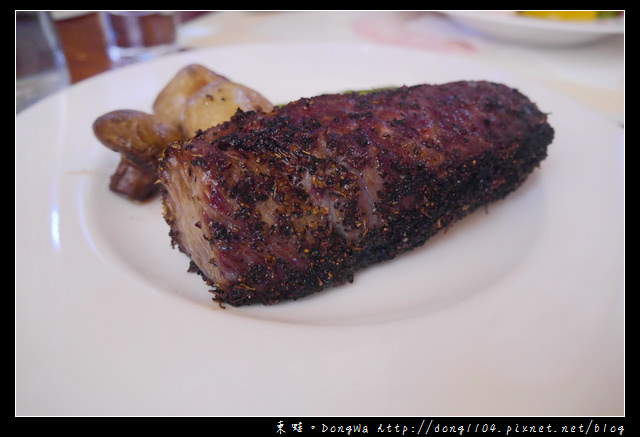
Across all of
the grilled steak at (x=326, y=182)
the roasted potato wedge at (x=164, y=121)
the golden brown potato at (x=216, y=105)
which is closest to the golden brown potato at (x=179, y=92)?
the roasted potato wedge at (x=164, y=121)

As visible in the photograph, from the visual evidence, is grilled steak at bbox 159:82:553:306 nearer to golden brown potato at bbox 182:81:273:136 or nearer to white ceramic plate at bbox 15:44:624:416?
white ceramic plate at bbox 15:44:624:416

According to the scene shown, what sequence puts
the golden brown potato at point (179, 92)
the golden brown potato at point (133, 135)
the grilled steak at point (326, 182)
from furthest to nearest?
the golden brown potato at point (179, 92)
the golden brown potato at point (133, 135)
the grilled steak at point (326, 182)

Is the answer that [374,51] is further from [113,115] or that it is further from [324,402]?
[324,402]

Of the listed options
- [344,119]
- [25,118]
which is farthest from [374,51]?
[25,118]

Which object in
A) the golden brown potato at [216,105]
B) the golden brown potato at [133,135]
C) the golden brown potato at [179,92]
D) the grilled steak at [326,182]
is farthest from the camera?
the golden brown potato at [179,92]

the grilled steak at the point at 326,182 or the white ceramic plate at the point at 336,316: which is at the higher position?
the grilled steak at the point at 326,182

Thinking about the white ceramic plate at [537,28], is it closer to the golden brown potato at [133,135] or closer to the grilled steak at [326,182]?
the grilled steak at [326,182]
